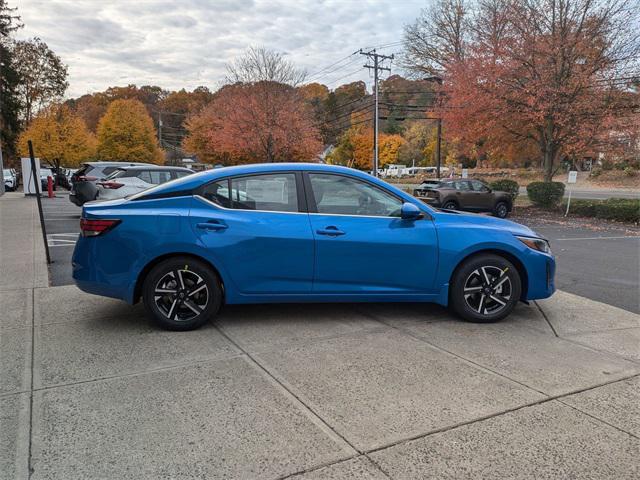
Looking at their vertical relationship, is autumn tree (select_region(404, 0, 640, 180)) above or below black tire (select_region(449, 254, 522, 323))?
above

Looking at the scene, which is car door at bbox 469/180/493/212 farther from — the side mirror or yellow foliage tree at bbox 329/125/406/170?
yellow foliage tree at bbox 329/125/406/170

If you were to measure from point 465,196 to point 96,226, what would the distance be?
1643 cm

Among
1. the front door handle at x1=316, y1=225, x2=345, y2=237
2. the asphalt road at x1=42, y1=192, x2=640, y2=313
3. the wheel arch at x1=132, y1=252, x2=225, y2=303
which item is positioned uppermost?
the front door handle at x1=316, y1=225, x2=345, y2=237

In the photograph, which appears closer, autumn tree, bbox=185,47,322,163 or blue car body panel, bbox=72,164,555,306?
blue car body panel, bbox=72,164,555,306

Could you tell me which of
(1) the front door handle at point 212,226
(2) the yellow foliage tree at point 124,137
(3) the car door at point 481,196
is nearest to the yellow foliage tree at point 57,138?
(2) the yellow foliage tree at point 124,137

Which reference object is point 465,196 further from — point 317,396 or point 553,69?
A: point 317,396

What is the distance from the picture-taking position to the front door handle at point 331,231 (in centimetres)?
446

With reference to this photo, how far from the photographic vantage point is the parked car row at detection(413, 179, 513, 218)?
18.8 m

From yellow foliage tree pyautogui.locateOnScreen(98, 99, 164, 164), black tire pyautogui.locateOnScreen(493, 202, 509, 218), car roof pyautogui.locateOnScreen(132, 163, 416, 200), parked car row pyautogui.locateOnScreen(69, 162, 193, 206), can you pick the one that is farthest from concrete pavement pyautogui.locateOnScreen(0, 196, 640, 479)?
yellow foliage tree pyautogui.locateOnScreen(98, 99, 164, 164)

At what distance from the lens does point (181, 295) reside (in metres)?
4.37

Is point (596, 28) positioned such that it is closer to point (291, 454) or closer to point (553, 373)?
point (553, 373)

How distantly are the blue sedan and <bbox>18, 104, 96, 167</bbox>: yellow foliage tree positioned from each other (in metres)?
38.2

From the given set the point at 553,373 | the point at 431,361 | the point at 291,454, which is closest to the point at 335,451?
the point at 291,454

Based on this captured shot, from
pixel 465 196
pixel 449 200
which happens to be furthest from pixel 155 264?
pixel 465 196
